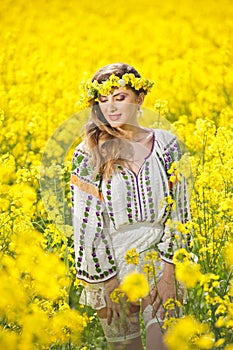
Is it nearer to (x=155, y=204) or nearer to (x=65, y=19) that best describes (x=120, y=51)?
(x=65, y=19)

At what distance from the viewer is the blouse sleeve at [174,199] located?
317 cm

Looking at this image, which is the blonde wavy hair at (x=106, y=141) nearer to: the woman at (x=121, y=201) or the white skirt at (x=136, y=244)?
the woman at (x=121, y=201)

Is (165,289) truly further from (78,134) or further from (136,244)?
(78,134)

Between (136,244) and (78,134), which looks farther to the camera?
(78,134)

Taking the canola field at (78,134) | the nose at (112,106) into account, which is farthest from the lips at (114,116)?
the canola field at (78,134)

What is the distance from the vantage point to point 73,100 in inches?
280

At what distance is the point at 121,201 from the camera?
3.18 metres

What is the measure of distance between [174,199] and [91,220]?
0.33 meters

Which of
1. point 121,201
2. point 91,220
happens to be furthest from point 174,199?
point 91,220

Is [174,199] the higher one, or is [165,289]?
[174,199]

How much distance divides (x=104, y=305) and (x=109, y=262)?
0.17m

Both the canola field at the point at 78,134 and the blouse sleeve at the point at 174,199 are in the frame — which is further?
the blouse sleeve at the point at 174,199

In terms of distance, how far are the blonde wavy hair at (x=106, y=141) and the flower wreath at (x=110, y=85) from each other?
3cm

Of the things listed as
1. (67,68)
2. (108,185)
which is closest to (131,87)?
(108,185)
